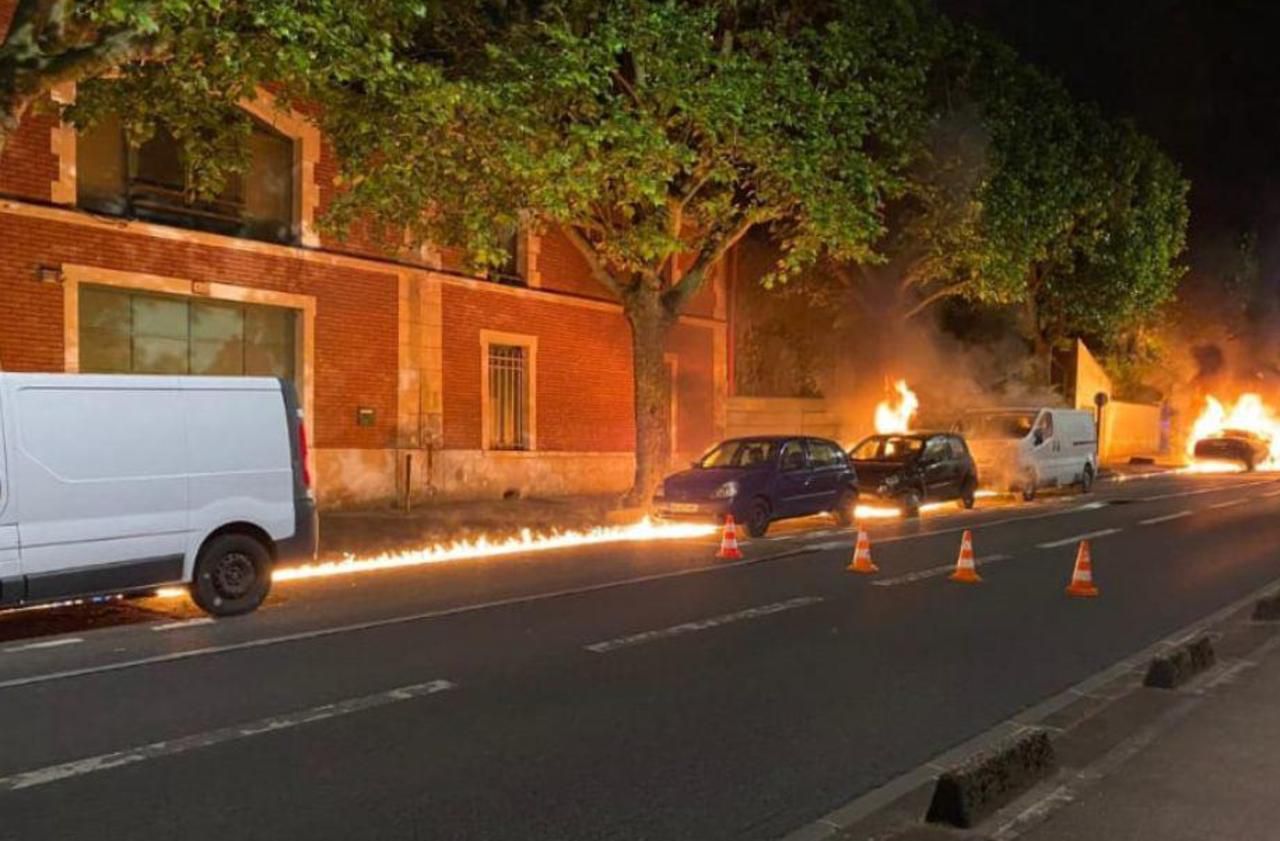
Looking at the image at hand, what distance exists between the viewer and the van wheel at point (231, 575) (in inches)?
346

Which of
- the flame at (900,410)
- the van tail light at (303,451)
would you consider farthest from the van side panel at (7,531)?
the flame at (900,410)

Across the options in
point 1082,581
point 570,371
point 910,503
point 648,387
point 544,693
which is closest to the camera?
point 544,693

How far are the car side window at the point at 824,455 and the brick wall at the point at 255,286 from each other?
7.33m

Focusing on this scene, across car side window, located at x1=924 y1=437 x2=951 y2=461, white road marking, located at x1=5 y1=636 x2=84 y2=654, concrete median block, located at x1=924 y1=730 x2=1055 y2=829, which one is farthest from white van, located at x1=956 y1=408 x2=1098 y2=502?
concrete median block, located at x1=924 y1=730 x2=1055 y2=829

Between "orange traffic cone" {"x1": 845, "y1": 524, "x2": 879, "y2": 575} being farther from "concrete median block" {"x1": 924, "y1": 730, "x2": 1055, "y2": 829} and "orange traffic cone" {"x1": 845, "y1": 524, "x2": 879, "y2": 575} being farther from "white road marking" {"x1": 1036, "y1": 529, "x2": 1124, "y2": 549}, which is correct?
"concrete median block" {"x1": 924, "y1": 730, "x2": 1055, "y2": 829}

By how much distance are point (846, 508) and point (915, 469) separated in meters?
2.38

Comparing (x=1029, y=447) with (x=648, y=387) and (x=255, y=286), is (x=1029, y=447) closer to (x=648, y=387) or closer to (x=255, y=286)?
(x=648, y=387)

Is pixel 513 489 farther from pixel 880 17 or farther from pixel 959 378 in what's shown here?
pixel 959 378

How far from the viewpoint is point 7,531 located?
772 cm

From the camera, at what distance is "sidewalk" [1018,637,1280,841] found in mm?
4203

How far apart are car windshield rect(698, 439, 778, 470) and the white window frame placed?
5.65m

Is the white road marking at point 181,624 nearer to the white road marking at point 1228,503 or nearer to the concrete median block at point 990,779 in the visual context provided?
the concrete median block at point 990,779

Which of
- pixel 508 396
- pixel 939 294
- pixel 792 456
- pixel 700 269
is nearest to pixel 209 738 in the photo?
pixel 792 456

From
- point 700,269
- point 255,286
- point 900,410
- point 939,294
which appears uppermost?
point 939,294
